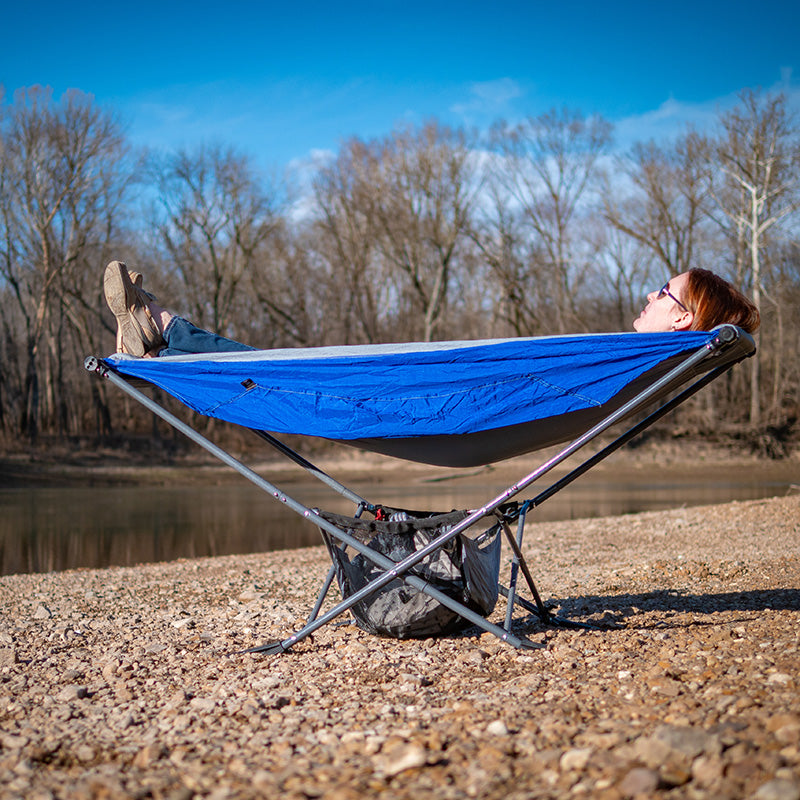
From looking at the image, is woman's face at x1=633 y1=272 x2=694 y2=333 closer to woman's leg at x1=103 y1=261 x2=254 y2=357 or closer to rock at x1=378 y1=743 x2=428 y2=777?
woman's leg at x1=103 y1=261 x2=254 y2=357

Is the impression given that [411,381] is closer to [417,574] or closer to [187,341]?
[417,574]

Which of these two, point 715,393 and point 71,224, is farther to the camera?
point 715,393

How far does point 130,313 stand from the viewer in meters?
4.03

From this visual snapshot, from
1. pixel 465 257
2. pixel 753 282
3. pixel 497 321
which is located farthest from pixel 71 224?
pixel 753 282

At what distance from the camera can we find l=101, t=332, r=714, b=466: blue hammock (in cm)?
358

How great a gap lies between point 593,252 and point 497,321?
554 cm

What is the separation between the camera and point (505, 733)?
8.97 ft

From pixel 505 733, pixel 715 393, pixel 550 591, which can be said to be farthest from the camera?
pixel 715 393

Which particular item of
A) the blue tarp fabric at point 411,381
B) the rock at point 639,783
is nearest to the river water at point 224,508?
the blue tarp fabric at point 411,381

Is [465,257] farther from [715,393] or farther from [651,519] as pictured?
[651,519]

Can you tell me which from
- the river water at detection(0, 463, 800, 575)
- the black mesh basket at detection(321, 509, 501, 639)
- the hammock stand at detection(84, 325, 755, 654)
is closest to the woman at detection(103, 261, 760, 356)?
the hammock stand at detection(84, 325, 755, 654)

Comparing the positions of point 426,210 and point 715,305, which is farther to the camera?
point 426,210

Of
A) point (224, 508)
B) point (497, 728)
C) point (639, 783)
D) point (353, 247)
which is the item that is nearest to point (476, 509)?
point (497, 728)

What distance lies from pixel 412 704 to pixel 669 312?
7.05ft
